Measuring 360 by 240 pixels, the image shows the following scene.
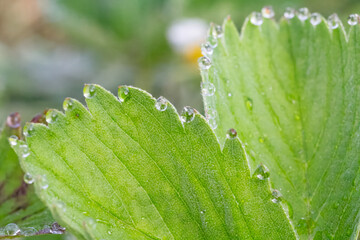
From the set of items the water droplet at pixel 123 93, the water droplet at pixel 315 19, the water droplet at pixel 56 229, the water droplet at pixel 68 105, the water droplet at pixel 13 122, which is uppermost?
the water droplet at pixel 13 122

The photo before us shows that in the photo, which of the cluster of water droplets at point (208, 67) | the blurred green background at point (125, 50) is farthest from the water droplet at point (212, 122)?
the blurred green background at point (125, 50)

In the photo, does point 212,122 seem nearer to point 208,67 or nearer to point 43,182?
point 208,67

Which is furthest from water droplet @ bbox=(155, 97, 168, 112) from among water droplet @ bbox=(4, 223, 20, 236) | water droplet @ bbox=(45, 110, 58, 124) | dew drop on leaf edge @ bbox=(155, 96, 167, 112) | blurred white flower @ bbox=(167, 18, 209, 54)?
blurred white flower @ bbox=(167, 18, 209, 54)

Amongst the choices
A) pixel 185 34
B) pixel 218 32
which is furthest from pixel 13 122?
pixel 185 34

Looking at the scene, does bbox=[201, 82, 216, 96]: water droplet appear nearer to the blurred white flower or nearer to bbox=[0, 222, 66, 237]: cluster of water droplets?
bbox=[0, 222, 66, 237]: cluster of water droplets

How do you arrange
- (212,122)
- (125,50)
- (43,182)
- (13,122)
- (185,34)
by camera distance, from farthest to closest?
(125,50) < (185,34) < (13,122) < (212,122) < (43,182)

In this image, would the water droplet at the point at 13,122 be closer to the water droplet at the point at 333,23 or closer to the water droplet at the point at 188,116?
the water droplet at the point at 188,116

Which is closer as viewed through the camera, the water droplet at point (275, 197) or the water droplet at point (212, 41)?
the water droplet at point (275, 197)
